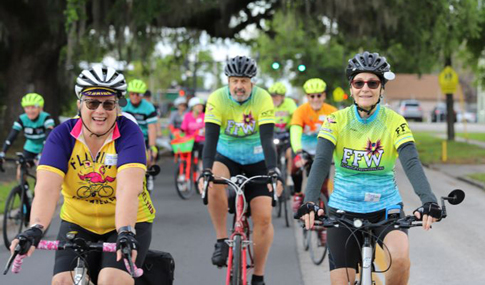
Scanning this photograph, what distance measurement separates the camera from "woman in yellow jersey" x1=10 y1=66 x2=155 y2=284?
3.95 m

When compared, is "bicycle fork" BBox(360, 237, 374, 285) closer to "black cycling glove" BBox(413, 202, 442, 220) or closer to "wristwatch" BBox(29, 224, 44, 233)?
"black cycling glove" BBox(413, 202, 442, 220)

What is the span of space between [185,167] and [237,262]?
8786 millimetres

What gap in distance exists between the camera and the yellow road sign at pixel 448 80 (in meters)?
25.3

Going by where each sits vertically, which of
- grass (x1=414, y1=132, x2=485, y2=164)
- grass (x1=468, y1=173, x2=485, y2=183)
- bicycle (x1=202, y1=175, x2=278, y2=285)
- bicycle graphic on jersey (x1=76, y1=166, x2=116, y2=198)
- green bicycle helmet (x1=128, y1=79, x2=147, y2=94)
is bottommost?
grass (x1=414, y1=132, x2=485, y2=164)

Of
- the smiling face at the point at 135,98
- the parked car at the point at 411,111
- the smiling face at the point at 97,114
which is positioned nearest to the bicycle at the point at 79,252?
the smiling face at the point at 97,114

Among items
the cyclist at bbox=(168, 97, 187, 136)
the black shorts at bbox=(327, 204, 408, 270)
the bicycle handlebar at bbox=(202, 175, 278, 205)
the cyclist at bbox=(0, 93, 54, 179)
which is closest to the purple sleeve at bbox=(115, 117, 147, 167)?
the black shorts at bbox=(327, 204, 408, 270)

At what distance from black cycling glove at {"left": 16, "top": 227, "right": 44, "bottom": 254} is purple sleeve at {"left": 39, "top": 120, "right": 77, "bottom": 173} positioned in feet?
1.77

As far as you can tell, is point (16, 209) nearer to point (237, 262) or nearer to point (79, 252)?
point (237, 262)

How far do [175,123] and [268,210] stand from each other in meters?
11.7

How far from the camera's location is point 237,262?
5742 mm

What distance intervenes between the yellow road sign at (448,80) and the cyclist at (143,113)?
15.9 meters

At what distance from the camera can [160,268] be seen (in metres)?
4.29

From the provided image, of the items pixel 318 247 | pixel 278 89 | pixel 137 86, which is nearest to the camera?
pixel 318 247

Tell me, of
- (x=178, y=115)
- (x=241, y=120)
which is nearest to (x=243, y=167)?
(x=241, y=120)
